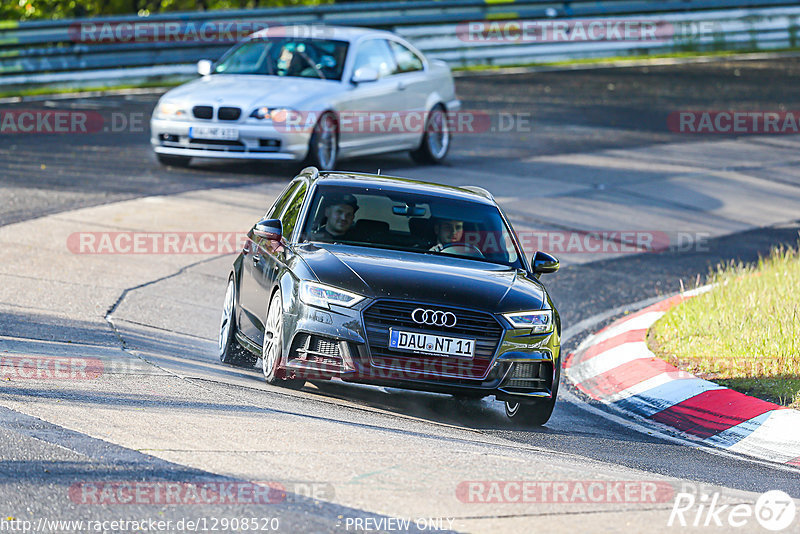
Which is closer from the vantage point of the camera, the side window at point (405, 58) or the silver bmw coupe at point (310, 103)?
the silver bmw coupe at point (310, 103)

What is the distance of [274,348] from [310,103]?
27.6ft

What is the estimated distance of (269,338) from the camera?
8.43 m

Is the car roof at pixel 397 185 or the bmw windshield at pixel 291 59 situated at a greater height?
the bmw windshield at pixel 291 59

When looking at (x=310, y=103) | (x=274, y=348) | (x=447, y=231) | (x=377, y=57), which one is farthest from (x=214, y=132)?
(x=274, y=348)

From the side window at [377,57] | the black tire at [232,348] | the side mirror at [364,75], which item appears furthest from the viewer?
the side window at [377,57]

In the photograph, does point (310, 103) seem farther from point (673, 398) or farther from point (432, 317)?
point (432, 317)

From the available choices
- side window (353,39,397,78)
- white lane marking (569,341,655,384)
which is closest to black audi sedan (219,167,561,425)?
white lane marking (569,341,655,384)

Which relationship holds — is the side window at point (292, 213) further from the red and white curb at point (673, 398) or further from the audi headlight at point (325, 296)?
the red and white curb at point (673, 398)

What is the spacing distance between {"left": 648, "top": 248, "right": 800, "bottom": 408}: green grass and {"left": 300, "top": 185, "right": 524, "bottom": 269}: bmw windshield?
1.78m

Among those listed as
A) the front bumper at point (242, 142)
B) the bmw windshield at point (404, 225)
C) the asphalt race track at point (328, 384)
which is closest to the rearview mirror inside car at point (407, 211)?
the bmw windshield at point (404, 225)

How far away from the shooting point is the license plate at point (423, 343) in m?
7.77

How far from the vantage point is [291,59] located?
17281 millimetres

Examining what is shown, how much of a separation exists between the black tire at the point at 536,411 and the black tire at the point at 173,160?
31.0 ft

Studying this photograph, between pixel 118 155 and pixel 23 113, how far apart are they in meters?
3.23
